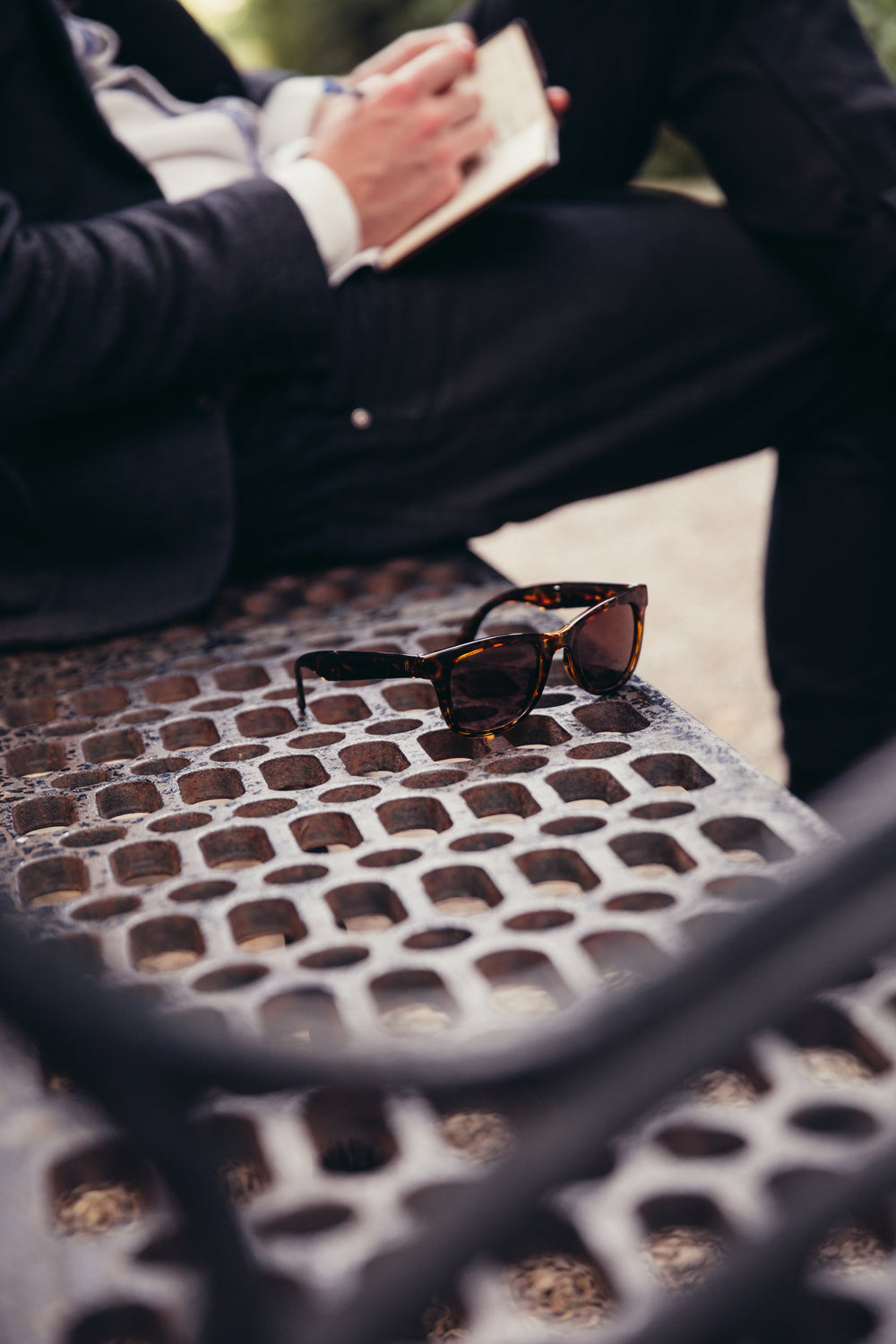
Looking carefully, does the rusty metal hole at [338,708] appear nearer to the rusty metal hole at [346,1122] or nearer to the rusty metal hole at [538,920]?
the rusty metal hole at [538,920]

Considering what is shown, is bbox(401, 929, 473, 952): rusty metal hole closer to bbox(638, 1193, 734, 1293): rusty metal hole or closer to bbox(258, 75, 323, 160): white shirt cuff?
bbox(638, 1193, 734, 1293): rusty metal hole

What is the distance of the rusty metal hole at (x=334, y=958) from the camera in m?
0.58

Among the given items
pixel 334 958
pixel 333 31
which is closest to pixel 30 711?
pixel 334 958

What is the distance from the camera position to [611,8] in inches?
51.6

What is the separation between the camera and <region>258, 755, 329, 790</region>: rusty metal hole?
78cm

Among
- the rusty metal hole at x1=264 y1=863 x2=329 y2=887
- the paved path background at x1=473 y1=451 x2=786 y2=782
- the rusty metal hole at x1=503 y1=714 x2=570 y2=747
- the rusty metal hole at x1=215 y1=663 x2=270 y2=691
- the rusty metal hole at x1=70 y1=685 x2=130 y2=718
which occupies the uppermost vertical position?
the rusty metal hole at x1=264 y1=863 x2=329 y2=887

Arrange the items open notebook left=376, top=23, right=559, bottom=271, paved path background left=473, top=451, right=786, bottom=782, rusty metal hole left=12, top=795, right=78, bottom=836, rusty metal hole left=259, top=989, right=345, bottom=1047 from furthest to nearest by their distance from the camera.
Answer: paved path background left=473, top=451, right=786, bottom=782 < open notebook left=376, top=23, right=559, bottom=271 < rusty metal hole left=12, top=795, right=78, bottom=836 < rusty metal hole left=259, top=989, right=345, bottom=1047

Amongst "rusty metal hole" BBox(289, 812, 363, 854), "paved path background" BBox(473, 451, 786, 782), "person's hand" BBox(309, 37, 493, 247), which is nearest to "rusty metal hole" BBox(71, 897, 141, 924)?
"rusty metal hole" BBox(289, 812, 363, 854)

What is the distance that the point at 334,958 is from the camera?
1.91 ft

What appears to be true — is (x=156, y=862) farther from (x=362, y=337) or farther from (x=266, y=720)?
(x=362, y=337)

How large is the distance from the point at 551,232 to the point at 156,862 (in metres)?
0.85

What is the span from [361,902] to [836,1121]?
0.27 metres

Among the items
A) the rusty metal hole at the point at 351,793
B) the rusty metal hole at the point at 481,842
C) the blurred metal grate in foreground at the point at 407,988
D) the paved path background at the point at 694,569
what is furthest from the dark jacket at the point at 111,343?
the paved path background at the point at 694,569

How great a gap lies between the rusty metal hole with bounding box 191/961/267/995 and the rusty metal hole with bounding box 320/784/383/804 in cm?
17
